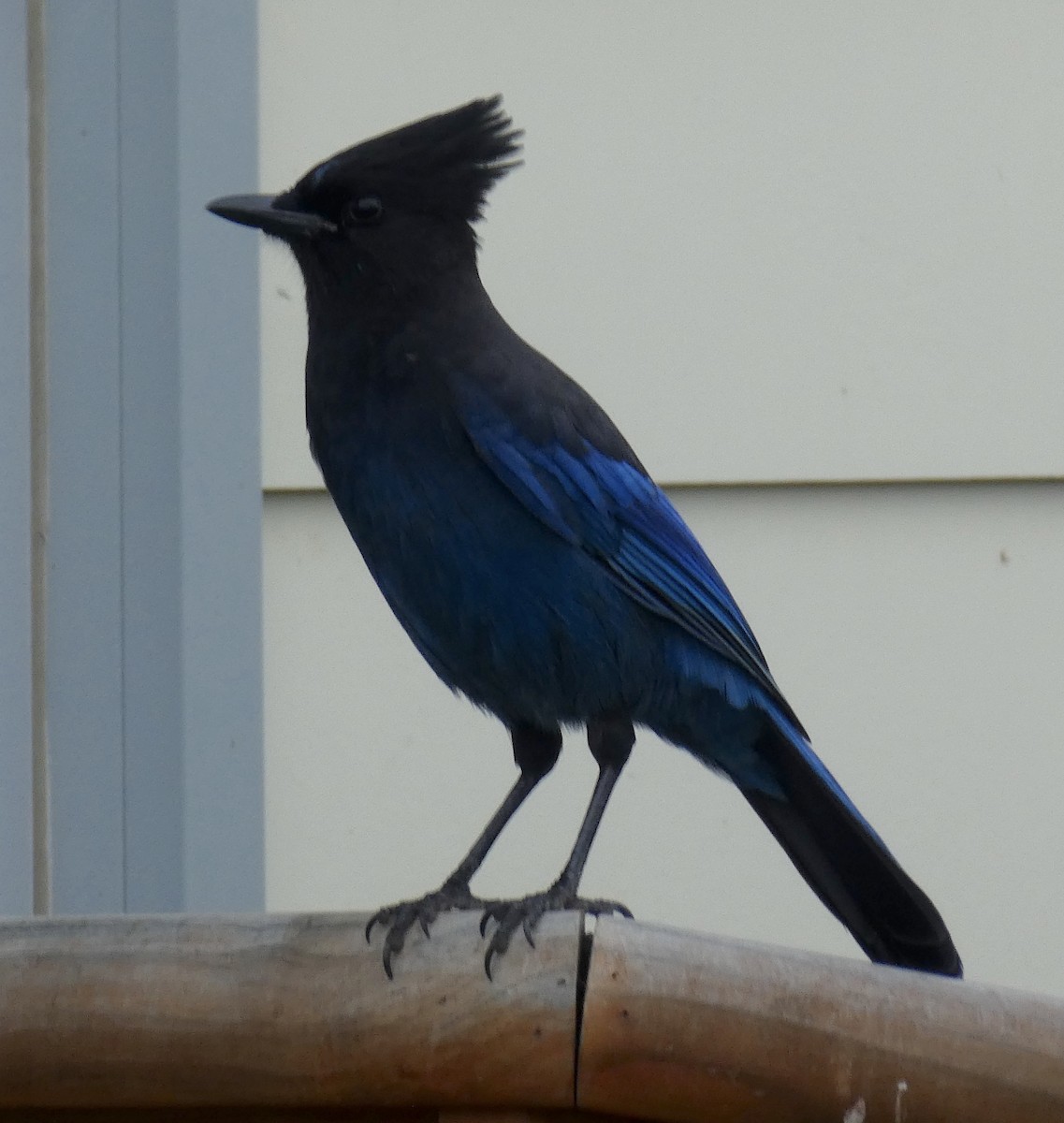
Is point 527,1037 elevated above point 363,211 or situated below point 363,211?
below

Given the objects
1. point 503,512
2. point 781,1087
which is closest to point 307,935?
point 781,1087

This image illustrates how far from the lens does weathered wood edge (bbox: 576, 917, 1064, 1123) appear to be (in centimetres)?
116

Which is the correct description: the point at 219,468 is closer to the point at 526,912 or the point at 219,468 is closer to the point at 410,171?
the point at 410,171

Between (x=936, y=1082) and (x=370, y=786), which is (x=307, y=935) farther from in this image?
(x=370, y=786)

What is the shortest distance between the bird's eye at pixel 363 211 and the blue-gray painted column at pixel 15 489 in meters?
0.95

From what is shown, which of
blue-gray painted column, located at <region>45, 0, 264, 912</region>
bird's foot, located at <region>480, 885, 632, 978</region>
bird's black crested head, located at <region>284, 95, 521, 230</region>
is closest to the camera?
bird's foot, located at <region>480, 885, 632, 978</region>

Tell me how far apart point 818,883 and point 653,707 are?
0.30 m

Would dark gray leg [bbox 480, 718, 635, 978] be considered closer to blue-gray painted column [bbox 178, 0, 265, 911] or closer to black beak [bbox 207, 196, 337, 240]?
black beak [bbox 207, 196, 337, 240]

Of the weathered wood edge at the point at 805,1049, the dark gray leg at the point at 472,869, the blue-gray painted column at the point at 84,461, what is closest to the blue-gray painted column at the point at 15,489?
the blue-gray painted column at the point at 84,461

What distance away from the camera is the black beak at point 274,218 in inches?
78.7

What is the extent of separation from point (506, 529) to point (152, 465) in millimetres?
996

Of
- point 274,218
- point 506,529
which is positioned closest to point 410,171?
point 274,218

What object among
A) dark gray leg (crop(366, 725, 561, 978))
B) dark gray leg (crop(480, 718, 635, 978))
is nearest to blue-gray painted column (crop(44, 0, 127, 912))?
dark gray leg (crop(366, 725, 561, 978))

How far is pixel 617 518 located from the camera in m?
2.07
